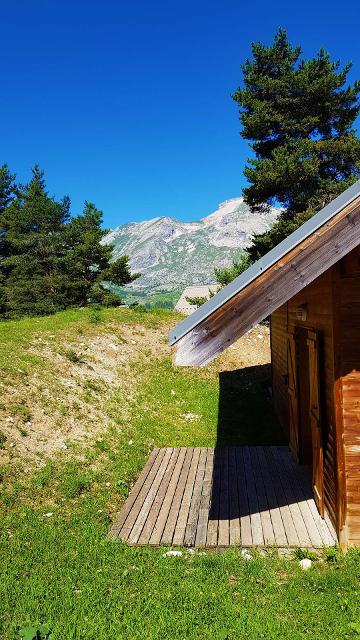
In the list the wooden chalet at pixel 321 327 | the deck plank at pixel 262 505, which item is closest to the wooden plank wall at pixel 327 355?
the wooden chalet at pixel 321 327

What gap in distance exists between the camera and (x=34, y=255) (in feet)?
117

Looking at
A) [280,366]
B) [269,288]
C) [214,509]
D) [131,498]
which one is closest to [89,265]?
[280,366]

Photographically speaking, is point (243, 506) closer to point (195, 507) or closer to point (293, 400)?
point (195, 507)

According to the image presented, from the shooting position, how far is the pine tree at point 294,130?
72.8 feet

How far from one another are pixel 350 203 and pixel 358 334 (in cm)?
173

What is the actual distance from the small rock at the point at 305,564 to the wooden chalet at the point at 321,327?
0.48 meters

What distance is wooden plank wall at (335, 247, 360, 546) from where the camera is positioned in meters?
5.05

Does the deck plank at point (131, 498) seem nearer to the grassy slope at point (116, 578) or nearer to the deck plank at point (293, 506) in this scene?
the grassy slope at point (116, 578)

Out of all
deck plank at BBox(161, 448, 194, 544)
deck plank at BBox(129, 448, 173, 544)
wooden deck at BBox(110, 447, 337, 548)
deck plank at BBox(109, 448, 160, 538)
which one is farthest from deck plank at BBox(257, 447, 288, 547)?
deck plank at BBox(109, 448, 160, 538)

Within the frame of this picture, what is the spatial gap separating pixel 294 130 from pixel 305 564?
22.8 meters

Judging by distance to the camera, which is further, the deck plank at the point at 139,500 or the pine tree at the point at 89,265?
the pine tree at the point at 89,265

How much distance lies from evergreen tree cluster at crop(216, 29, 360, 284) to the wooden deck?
52.7 ft

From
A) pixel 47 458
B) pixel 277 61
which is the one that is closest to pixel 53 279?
pixel 277 61

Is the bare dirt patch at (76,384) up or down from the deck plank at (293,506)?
up
